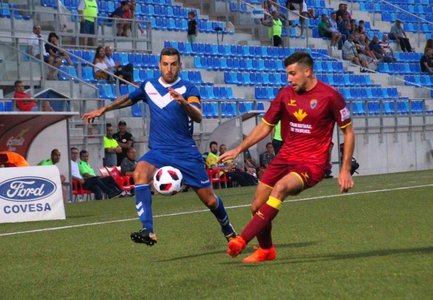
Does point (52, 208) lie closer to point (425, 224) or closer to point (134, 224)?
point (134, 224)

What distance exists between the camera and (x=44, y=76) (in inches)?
1039

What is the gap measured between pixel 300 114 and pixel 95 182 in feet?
49.7

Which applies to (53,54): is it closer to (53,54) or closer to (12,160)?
(53,54)

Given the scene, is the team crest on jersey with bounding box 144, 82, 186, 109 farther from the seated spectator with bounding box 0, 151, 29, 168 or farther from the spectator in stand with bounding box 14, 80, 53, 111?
the spectator in stand with bounding box 14, 80, 53, 111

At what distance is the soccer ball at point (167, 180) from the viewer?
38.0 feet

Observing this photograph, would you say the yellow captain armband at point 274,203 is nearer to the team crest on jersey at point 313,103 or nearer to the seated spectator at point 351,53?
the team crest on jersey at point 313,103

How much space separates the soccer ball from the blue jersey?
228mm

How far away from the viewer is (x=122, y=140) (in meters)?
26.9

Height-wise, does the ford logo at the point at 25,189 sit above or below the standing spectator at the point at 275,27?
below

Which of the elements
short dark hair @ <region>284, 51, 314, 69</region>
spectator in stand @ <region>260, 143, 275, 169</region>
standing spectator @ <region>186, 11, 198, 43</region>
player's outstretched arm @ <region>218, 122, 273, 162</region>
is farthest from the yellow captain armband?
standing spectator @ <region>186, 11, 198, 43</region>

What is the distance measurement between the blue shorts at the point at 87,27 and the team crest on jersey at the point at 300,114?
20.6 metres

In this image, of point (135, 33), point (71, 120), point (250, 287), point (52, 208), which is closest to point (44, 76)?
point (71, 120)

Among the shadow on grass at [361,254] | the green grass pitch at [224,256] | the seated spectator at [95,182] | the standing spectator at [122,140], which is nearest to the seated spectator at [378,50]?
the standing spectator at [122,140]

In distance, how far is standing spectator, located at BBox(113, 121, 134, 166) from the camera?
26859 millimetres
